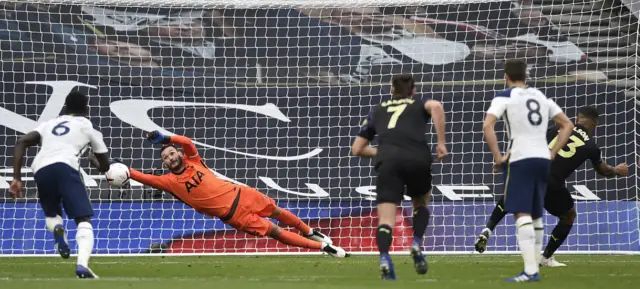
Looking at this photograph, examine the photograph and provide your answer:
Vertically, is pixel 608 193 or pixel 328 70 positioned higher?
pixel 328 70

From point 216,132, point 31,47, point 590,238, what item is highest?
point 31,47

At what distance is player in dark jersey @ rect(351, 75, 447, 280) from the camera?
834 centimetres

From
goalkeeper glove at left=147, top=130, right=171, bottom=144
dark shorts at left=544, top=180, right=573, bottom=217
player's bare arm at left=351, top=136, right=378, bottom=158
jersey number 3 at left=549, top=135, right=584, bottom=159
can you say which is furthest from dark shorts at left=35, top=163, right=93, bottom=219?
jersey number 3 at left=549, top=135, right=584, bottom=159

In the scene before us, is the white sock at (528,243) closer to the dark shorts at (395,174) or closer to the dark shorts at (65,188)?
the dark shorts at (395,174)

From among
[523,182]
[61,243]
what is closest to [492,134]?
[523,182]

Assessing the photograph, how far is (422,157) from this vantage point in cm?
841

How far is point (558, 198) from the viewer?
11258 mm

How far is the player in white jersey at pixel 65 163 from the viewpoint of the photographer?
8789 millimetres

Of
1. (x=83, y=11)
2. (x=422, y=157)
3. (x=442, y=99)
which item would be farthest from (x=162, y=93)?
(x=422, y=157)

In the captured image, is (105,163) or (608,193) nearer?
(105,163)

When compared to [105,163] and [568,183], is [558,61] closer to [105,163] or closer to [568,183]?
[568,183]

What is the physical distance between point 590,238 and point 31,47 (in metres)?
8.35

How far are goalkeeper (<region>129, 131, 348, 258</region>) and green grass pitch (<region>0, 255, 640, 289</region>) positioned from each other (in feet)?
1.19

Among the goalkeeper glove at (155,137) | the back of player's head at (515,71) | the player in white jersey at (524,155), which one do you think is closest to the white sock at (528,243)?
the player in white jersey at (524,155)
